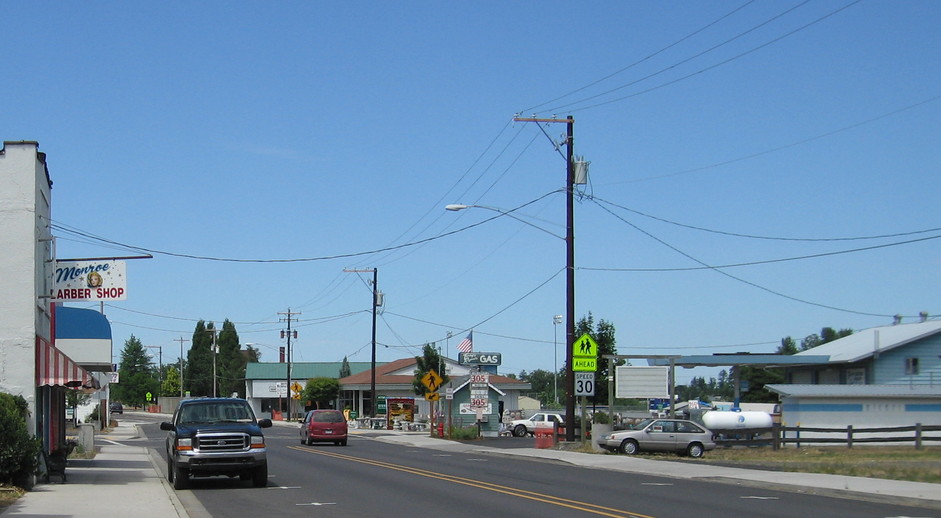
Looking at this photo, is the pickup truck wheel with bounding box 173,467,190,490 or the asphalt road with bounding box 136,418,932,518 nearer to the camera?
the asphalt road with bounding box 136,418,932,518

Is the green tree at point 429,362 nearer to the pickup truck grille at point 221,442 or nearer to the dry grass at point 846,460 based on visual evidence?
the dry grass at point 846,460

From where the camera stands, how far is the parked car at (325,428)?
4503 centimetres

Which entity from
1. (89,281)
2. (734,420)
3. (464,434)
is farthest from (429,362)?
(89,281)

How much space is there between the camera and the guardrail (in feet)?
121

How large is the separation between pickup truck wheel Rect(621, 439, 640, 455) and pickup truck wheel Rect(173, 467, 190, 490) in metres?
17.1

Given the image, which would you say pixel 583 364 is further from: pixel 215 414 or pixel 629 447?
pixel 215 414

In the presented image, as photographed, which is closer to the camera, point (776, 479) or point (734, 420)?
point (776, 479)

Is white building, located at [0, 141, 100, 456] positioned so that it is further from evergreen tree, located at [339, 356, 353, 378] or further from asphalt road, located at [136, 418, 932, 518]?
evergreen tree, located at [339, 356, 353, 378]

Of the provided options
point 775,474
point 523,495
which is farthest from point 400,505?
point 775,474

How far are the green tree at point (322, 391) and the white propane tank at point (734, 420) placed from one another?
176 ft

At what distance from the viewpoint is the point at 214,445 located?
67.4 ft

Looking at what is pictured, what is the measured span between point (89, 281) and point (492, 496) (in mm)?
10641

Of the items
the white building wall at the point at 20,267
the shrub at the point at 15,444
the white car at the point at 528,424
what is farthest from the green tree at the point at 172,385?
the shrub at the point at 15,444

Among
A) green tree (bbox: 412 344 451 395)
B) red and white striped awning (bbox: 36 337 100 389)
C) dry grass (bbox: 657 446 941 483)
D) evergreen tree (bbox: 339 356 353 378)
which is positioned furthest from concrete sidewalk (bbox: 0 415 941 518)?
evergreen tree (bbox: 339 356 353 378)
